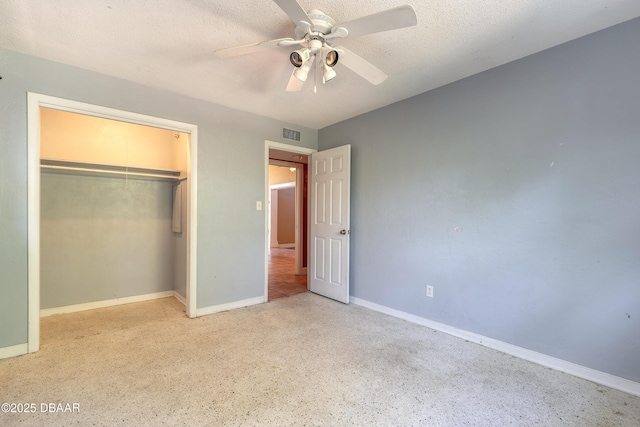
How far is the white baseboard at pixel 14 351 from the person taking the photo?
2.18 metres

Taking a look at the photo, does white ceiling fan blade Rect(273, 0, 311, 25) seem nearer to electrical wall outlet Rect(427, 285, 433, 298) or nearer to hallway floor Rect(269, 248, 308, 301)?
electrical wall outlet Rect(427, 285, 433, 298)

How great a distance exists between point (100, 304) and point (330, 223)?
298cm

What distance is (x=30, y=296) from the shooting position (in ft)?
7.45

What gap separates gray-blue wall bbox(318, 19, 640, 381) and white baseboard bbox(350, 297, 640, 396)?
45 mm

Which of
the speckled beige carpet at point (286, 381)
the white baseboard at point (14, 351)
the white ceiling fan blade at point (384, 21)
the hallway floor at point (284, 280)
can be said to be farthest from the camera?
the hallway floor at point (284, 280)

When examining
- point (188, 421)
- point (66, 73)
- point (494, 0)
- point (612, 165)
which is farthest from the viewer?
point (66, 73)

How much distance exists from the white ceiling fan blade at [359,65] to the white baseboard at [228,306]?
111 inches

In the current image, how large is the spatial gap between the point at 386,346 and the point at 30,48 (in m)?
3.73

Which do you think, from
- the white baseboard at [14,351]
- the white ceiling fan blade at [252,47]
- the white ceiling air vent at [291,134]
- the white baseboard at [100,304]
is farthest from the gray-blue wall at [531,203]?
the white baseboard at [14,351]

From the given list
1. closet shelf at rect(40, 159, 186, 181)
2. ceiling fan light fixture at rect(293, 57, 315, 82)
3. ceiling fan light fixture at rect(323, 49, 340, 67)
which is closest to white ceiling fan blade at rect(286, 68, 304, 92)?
ceiling fan light fixture at rect(293, 57, 315, 82)

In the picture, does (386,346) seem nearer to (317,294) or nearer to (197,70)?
(317,294)

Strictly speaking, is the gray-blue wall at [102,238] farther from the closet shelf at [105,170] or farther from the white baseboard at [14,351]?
the white baseboard at [14,351]

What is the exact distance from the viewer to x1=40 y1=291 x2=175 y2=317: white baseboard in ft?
10.2

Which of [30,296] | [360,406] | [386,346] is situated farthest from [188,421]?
[30,296]
